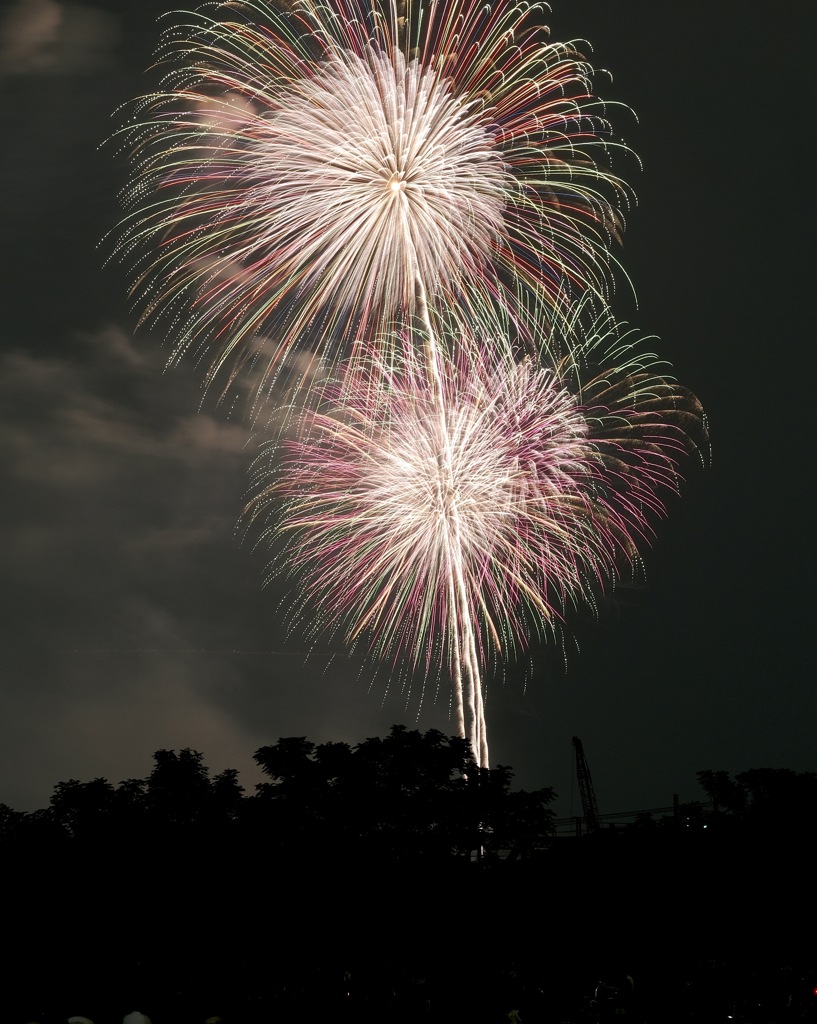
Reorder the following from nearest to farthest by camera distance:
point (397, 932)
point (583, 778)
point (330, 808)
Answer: point (397, 932), point (330, 808), point (583, 778)

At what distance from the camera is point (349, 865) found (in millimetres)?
45625

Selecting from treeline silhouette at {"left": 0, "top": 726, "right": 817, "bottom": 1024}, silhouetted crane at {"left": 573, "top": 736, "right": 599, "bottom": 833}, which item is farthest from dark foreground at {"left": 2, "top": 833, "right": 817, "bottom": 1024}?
silhouetted crane at {"left": 573, "top": 736, "right": 599, "bottom": 833}

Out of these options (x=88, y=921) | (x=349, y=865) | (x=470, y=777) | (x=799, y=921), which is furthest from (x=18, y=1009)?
(x=799, y=921)

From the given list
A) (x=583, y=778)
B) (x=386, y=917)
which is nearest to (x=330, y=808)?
(x=386, y=917)

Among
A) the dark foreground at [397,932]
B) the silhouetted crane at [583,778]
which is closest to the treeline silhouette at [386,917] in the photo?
the dark foreground at [397,932]

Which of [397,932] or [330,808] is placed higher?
[330,808]

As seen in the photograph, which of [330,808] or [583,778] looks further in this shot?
[583,778]

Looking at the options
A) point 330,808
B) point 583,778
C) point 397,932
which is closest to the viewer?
point 397,932

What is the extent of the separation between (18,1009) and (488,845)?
19.3 meters

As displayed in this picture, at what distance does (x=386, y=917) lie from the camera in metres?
44.2

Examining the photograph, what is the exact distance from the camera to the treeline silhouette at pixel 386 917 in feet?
136

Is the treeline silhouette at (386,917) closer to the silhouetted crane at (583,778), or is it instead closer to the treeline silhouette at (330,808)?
the treeline silhouette at (330,808)

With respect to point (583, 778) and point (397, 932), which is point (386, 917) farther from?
point (583, 778)

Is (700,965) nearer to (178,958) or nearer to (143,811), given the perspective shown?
(178,958)
